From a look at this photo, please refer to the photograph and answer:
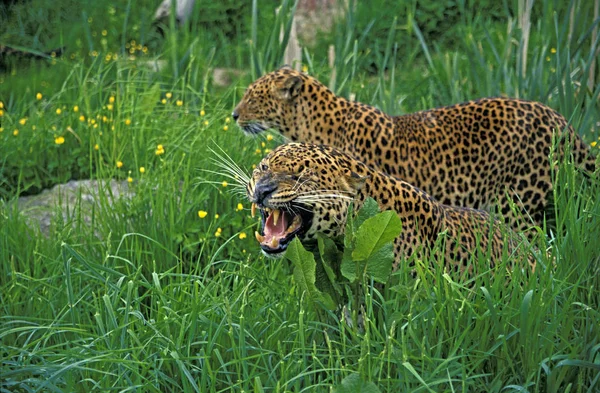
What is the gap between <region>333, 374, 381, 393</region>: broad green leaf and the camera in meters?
3.23

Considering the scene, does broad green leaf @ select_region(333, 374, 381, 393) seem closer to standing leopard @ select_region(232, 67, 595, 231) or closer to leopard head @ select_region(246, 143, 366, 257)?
leopard head @ select_region(246, 143, 366, 257)

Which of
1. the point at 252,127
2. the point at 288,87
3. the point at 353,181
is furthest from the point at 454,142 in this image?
the point at 353,181

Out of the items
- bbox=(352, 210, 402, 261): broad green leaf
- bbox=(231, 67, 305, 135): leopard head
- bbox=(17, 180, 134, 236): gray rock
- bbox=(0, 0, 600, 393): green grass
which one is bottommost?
bbox=(17, 180, 134, 236): gray rock

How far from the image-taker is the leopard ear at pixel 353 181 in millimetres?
3994

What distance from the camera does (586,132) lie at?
21.7 ft

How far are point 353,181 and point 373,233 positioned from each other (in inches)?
16.4

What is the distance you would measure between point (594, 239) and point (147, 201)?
8.41ft

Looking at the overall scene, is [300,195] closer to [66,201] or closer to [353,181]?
[353,181]

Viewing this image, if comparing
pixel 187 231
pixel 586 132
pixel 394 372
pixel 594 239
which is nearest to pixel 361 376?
pixel 394 372

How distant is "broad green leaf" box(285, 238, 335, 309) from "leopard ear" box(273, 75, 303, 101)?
2450 millimetres

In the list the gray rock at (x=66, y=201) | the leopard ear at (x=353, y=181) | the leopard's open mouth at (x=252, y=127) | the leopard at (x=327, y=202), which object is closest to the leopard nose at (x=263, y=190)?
the leopard at (x=327, y=202)

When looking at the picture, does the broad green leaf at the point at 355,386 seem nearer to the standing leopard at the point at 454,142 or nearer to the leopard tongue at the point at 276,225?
the leopard tongue at the point at 276,225

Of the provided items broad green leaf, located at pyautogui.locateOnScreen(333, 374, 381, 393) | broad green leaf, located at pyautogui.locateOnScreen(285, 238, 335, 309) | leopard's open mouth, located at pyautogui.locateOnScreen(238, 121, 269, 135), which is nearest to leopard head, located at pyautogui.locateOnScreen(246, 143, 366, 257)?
broad green leaf, located at pyautogui.locateOnScreen(285, 238, 335, 309)

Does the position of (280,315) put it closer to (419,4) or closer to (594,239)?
(594,239)
